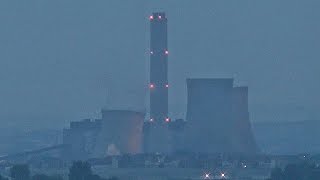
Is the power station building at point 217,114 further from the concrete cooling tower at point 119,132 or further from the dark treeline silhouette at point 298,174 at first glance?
the dark treeline silhouette at point 298,174

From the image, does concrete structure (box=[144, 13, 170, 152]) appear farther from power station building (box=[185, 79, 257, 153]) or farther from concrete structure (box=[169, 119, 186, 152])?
power station building (box=[185, 79, 257, 153])

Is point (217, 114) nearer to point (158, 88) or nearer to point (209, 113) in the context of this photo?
point (209, 113)

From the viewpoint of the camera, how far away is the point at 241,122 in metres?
82.5

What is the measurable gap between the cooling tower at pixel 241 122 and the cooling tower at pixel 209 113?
0.87 ft

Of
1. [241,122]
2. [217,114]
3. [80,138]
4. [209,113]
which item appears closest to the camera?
[209,113]

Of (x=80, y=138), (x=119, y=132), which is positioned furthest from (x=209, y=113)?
(x=80, y=138)

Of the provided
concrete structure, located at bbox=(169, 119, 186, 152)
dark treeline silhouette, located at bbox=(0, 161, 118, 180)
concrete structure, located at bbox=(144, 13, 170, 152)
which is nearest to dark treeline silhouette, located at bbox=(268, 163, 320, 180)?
dark treeline silhouette, located at bbox=(0, 161, 118, 180)

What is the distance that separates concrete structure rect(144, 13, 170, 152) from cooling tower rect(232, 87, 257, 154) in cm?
618

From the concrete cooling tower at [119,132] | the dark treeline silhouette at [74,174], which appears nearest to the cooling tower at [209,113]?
the concrete cooling tower at [119,132]

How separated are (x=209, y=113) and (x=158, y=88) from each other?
1112 centimetres

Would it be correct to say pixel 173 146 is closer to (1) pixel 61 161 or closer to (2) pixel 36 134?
(1) pixel 61 161

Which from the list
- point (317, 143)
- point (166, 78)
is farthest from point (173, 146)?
point (317, 143)

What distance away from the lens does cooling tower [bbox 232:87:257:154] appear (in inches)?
3216

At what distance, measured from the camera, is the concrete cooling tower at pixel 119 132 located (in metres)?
78.6
